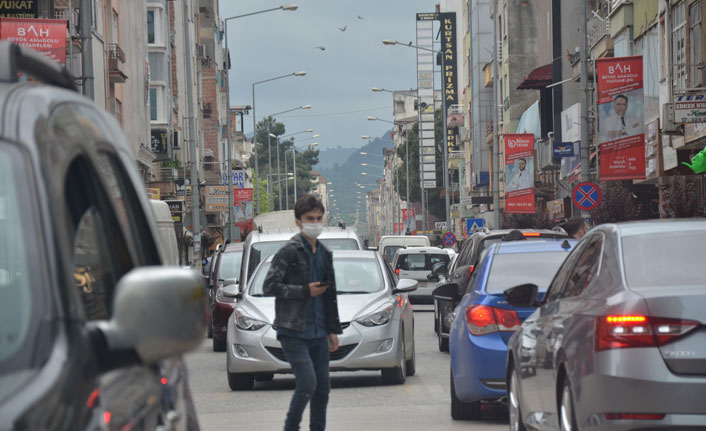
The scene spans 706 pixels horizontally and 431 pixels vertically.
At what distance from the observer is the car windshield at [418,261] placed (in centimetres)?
4134

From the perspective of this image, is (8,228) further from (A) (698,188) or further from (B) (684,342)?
(A) (698,188)

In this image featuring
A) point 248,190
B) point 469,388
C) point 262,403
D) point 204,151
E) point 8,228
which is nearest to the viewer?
point 8,228

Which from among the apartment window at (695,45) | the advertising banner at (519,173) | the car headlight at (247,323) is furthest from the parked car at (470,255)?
the advertising banner at (519,173)

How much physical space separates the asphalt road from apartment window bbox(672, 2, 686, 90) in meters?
15.5

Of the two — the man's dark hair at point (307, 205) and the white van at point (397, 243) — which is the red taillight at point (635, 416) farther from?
the white van at point (397, 243)

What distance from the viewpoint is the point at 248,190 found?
70.6 meters

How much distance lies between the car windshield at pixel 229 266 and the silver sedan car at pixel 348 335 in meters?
10.5

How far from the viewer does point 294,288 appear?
377 inches

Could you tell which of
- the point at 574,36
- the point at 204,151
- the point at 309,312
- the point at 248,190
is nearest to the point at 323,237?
the point at 309,312

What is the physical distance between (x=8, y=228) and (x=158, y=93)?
188ft

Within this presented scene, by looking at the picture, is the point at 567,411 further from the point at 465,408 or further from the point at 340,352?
the point at 340,352

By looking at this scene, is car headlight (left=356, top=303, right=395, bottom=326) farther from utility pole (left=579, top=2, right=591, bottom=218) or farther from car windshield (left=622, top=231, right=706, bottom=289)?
utility pole (left=579, top=2, right=591, bottom=218)

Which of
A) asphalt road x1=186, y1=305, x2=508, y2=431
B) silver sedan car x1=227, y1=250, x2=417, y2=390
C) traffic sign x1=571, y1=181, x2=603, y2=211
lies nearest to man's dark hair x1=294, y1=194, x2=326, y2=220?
asphalt road x1=186, y1=305, x2=508, y2=431

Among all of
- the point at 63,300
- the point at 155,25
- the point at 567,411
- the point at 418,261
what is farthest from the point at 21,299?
the point at 155,25
